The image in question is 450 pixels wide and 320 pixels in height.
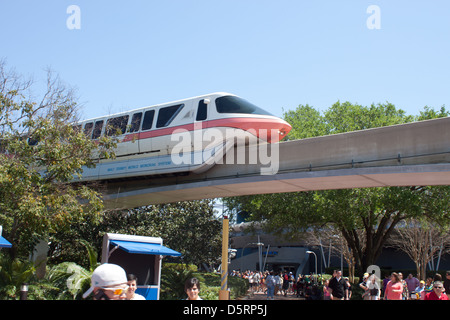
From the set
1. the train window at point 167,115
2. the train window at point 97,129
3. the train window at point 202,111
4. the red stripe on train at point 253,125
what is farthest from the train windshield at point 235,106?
the train window at point 97,129

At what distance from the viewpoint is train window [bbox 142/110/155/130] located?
20.2 metres

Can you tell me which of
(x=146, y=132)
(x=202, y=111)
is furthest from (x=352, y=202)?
(x=146, y=132)

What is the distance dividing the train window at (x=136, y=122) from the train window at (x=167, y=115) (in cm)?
119

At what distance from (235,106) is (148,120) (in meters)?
4.42

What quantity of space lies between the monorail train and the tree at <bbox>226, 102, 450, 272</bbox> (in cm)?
643

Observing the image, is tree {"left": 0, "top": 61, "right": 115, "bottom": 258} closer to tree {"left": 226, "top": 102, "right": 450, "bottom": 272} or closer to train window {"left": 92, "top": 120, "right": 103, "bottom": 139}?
train window {"left": 92, "top": 120, "right": 103, "bottom": 139}

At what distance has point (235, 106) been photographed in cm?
1811

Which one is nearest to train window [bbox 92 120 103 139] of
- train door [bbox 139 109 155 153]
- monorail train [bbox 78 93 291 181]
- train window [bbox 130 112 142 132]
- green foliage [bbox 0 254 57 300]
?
monorail train [bbox 78 93 291 181]

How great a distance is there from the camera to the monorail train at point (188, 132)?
18.0 metres

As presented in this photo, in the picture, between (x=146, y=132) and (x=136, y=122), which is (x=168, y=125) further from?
(x=136, y=122)

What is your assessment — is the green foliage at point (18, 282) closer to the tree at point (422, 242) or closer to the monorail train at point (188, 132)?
the monorail train at point (188, 132)

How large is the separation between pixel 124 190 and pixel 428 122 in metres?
14.2

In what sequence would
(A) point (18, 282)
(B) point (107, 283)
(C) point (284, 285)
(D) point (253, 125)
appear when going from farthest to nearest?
1. (C) point (284, 285)
2. (D) point (253, 125)
3. (A) point (18, 282)
4. (B) point (107, 283)
